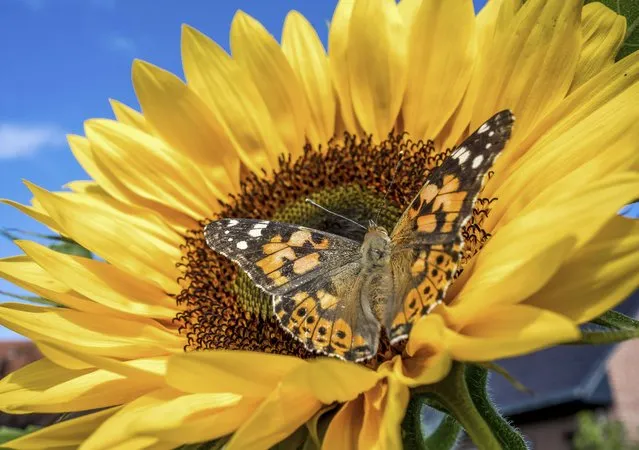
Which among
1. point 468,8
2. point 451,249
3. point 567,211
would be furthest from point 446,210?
point 468,8

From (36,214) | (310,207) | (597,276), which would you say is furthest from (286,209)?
(597,276)

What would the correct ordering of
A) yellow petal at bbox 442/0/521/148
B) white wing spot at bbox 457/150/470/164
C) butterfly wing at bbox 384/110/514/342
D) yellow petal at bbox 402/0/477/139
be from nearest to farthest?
butterfly wing at bbox 384/110/514/342, white wing spot at bbox 457/150/470/164, yellow petal at bbox 442/0/521/148, yellow petal at bbox 402/0/477/139

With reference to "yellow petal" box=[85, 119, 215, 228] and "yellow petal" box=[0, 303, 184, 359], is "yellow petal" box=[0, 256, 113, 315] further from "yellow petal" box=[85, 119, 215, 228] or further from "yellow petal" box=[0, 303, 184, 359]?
"yellow petal" box=[85, 119, 215, 228]

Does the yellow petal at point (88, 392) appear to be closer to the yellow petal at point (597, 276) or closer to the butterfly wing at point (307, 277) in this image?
the butterfly wing at point (307, 277)

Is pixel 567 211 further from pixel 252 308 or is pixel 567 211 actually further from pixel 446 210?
pixel 252 308

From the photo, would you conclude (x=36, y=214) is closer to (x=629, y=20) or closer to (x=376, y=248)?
(x=376, y=248)

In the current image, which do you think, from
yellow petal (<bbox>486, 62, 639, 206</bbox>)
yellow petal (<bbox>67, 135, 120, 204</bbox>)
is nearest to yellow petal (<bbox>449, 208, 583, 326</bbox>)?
yellow petal (<bbox>486, 62, 639, 206</bbox>)
